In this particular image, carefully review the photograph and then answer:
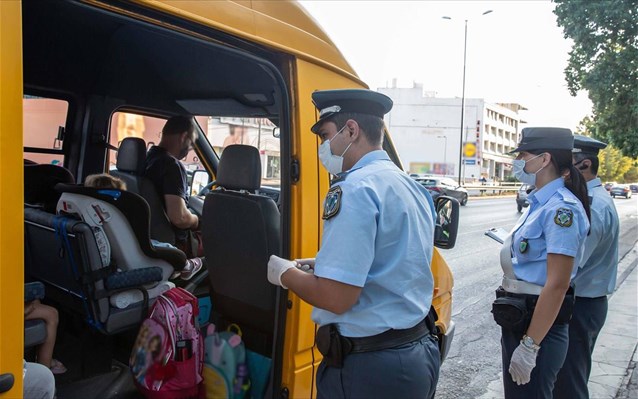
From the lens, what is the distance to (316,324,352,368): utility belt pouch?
176 centimetres

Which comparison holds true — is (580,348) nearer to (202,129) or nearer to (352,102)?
(352,102)

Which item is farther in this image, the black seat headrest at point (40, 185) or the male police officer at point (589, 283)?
the black seat headrest at point (40, 185)

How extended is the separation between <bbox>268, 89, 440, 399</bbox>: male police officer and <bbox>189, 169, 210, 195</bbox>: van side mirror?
364 centimetres

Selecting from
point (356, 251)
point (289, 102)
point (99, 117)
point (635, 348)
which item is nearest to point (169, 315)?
point (289, 102)

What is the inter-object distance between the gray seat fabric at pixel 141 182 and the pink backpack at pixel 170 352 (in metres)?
1.48

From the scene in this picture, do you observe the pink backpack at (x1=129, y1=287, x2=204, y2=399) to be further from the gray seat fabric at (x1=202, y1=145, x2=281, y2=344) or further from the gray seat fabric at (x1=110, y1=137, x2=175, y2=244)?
the gray seat fabric at (x1=110, y1=137, x2=175, y2=244)

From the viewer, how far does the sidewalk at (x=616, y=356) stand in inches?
161

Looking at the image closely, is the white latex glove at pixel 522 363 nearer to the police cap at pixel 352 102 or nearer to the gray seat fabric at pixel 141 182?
the police cap at pixel 352 102

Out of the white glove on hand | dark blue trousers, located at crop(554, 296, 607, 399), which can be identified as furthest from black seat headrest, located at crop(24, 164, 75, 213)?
dark blue trousers, located at crop(554, 296, 607, 399)

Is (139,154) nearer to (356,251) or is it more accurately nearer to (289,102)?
(289,102)

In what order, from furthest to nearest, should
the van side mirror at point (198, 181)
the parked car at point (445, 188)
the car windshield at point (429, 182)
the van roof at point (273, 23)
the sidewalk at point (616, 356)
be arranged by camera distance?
the car windshield at point (429, 182) → the parked car at point (445, 188) → the van side mirror at point (198, 181) → the sidewalk at point (616, 356) → the van roof at point (273, 23)

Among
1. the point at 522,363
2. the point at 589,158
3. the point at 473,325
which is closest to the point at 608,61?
the point at 473,325

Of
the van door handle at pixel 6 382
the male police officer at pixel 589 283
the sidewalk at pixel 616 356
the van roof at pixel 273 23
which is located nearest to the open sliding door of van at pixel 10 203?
the van door handle at pixel 6 382

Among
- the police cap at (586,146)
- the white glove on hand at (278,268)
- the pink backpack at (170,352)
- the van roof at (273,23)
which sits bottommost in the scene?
the pink backpack at (170,352)
